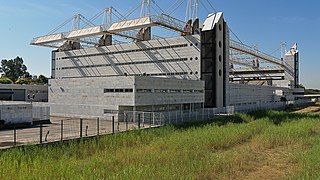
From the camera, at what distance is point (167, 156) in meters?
16.0

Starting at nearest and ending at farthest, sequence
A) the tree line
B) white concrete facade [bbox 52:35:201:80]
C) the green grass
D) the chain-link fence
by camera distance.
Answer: the green grass
the chain-link fence
white concrete facade [bbox 52:35:201:80]
the tree line

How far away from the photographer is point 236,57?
3319 inches

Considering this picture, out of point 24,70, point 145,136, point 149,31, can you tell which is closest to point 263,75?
point 149,31

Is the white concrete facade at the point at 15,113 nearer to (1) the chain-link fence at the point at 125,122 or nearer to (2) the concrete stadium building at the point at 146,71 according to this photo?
(1) the chain-link fence at the point at 125,122

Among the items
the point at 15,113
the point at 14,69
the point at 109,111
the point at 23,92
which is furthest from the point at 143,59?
the point at 14,69

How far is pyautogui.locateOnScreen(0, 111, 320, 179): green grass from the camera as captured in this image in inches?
479

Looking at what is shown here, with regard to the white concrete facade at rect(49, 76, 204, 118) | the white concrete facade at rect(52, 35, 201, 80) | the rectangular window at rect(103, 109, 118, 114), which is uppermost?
the white concrete facade at rect(52, 35, 201, 80)

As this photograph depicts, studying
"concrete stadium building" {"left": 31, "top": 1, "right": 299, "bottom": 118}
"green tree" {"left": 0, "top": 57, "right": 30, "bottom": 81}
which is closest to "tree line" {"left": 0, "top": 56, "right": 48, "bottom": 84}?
"green tree" {"left": 0, "top": 57, "right": 30, "bottom": 81}

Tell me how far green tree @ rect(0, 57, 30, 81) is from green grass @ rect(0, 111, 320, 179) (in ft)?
396

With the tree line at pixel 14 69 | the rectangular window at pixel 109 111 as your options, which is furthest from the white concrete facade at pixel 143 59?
the tree line at pixel 14 69

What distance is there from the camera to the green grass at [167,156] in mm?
12164

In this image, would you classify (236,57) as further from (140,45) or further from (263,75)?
(140,45)

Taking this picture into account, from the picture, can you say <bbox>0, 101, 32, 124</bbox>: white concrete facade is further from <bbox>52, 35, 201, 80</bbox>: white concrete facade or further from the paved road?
<bbox>52, 35, 201, 80</bbox>: white concrete facade

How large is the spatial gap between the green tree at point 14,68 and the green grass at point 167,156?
396 feet
